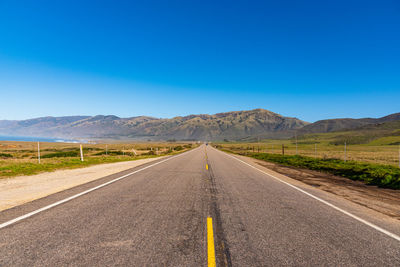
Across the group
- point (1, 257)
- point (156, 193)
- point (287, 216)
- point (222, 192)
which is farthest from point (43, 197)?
point (287, 216)

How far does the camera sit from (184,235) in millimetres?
3844

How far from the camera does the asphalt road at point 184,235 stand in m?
3.09

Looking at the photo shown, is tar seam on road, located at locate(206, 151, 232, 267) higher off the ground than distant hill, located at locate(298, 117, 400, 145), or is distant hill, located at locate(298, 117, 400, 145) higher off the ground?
tar seam on road, located at locate(206, 151, 232, 267)

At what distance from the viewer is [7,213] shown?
4.82 metres

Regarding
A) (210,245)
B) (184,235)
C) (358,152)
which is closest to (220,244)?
(210,245)

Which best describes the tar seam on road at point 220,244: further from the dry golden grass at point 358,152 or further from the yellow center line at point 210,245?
the dry golden grass at point 358,152

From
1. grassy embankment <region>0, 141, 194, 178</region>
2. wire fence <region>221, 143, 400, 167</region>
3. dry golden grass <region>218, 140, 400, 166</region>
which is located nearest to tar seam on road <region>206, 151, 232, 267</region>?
grassy embankment <region>0, 141, 194, 178</region>

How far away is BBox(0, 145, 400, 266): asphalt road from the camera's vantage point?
309 centimetres

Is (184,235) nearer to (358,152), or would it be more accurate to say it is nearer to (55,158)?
(55,158)

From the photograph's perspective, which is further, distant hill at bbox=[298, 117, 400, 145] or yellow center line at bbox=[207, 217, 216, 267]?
distant hill at bbox=[298, 117, 400, 145]

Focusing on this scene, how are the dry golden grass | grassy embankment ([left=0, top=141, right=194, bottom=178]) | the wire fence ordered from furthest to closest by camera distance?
the dry golden grass, the wire fence, grassy embankment ([left=0, top=141, right=194, bottom=178])

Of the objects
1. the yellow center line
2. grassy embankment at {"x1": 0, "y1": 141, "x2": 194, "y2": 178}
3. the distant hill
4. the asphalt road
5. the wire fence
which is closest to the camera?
the yellow center line

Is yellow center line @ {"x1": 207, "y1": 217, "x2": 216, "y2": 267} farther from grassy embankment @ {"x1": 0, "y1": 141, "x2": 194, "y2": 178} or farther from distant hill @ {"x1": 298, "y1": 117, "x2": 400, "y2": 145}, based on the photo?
distant hill @ {"x1": 298, "y1": 117, "x2": 400, "y2": 145}

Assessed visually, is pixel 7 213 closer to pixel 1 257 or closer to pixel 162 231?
pixel 1 257
